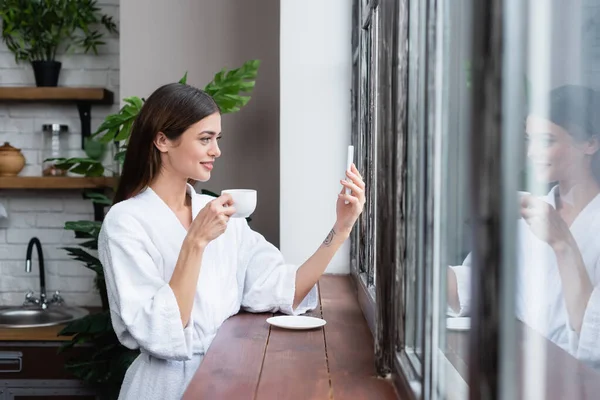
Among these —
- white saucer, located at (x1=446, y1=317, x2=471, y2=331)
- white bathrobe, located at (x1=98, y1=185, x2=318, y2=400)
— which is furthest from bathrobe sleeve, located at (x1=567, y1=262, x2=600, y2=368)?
white bathrobe, located at (x1=98, y1=185, x2=318, y2=400)

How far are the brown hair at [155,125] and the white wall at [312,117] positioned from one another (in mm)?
673

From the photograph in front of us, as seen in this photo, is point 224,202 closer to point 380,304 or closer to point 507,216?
point 380,304

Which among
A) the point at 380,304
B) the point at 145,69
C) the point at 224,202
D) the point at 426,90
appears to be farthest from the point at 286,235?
the point at 426,90

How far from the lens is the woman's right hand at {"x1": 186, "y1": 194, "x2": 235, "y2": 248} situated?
186 centimetres

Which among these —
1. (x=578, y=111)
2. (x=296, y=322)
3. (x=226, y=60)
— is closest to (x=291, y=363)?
(x=296, y=322)

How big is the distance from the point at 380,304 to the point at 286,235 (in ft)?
4.63

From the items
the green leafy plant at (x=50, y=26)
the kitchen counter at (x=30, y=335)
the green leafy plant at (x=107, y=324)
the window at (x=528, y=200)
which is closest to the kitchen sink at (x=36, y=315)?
the kitchen counter at (x=30, y=335)

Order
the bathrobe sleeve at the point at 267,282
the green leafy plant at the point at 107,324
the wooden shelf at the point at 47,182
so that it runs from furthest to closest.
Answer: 1. the wooden shelf at the point at 47,182
2. the green leafy plant at the point at 107,324
3. the bathrobe sleeve at the point at 267,282

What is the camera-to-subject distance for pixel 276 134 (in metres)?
3.42

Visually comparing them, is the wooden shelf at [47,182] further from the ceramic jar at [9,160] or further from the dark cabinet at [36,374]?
the dark cabinet at [36,374]

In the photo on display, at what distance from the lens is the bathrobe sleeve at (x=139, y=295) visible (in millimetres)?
1852

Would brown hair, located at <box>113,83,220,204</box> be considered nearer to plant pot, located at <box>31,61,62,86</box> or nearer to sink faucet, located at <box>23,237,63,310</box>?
sink faucet, located at <box>23,237,63,310</box>

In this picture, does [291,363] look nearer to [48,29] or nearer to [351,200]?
[351,200]

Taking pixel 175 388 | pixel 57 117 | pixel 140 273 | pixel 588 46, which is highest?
pixel 57 117
